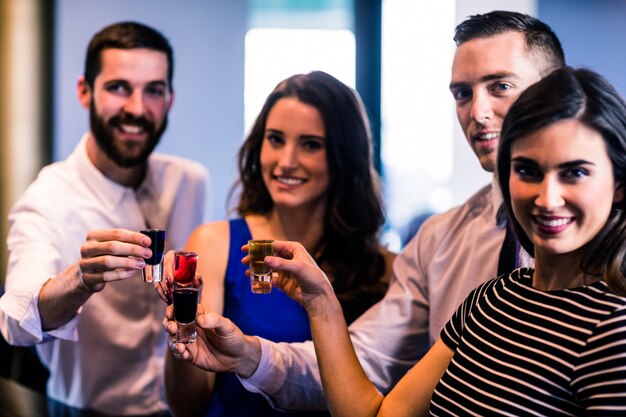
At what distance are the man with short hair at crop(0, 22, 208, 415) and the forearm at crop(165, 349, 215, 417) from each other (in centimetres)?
56

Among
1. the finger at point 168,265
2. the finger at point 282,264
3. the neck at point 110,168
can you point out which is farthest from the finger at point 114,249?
the neck at point 110,168

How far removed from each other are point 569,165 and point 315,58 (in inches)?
194

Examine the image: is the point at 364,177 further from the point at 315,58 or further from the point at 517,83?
the point at 315,58

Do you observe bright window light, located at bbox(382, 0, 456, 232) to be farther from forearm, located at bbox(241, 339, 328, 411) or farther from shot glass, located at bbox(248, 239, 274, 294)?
shot glass, located at bbox(248, 239, 274, 294)

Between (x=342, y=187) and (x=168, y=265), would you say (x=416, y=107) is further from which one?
(x=168, y=265)

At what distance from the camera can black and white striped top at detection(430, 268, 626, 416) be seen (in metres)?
1.61

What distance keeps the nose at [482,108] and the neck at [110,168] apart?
1.80 m

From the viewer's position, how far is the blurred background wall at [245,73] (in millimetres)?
5855

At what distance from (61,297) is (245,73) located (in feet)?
12.5

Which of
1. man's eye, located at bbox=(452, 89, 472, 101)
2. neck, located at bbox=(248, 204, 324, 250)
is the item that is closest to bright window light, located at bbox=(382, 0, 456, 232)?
neck, located at bbox=(248, 204, 324, 250)

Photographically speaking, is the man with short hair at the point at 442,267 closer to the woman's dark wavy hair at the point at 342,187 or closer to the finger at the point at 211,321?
the finger at the point at 211,321

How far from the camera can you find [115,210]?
11.7ft

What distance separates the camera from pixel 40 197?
3416 millimetres

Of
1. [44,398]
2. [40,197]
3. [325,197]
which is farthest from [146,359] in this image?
[325,197]
